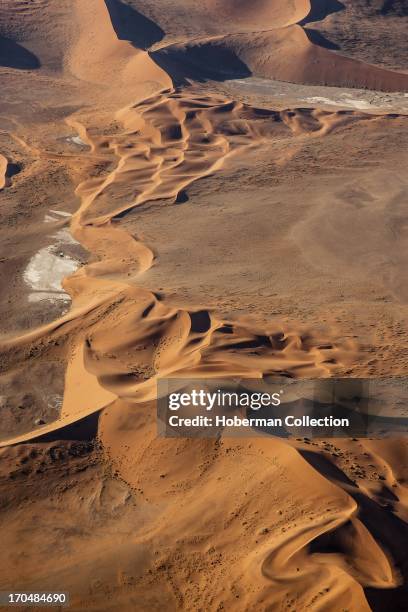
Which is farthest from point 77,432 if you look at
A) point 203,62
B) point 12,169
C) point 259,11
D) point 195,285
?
point 259,11

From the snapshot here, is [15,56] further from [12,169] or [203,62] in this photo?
[12,169]

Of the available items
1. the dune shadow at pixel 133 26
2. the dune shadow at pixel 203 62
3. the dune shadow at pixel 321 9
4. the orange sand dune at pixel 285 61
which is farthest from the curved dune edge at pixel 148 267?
the dune shadow at pixel 321 9

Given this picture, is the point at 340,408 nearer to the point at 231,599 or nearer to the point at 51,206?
the point at 231,599

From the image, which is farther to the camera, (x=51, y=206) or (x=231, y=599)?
(x=51, y=206)

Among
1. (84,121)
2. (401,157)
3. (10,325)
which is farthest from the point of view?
(84,121)

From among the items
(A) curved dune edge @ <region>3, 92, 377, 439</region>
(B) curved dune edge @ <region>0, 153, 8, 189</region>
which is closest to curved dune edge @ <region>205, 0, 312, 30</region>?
(A) curved dune edge @ <region>3, 92, 377, 439</region>

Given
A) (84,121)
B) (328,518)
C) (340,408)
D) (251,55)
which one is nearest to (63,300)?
(340,408)

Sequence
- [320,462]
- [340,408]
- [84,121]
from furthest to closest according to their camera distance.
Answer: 1. [84,121]
2. [340,408]
3. [320,462]
